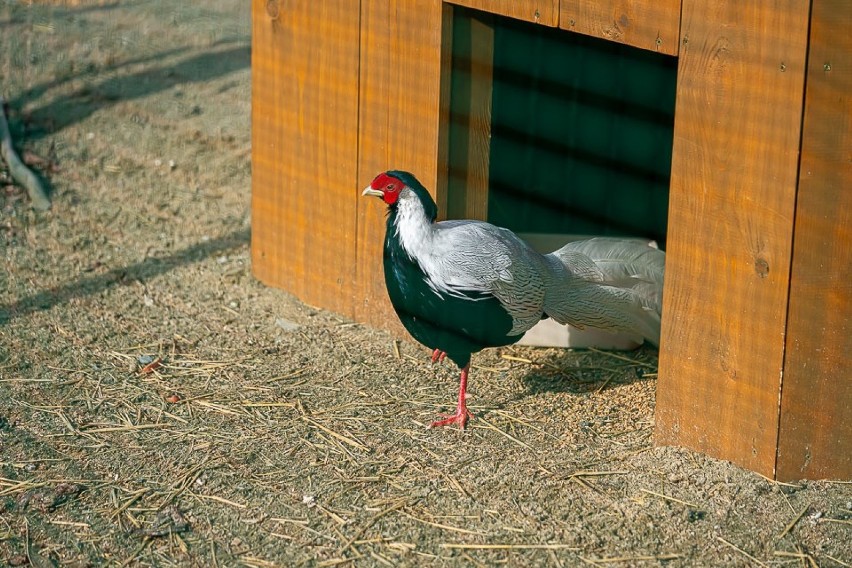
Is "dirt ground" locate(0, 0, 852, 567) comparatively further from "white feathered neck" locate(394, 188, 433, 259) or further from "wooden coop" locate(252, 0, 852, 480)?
"white feathered neck" locate(394, 188, 433, 259)

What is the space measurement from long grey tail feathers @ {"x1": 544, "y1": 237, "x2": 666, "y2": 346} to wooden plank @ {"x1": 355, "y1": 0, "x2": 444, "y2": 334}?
27.3 inches

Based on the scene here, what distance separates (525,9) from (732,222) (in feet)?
3.69

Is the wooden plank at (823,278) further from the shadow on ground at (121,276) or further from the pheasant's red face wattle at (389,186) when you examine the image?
the shadow on ground at (121,276)

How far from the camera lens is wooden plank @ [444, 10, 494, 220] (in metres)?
4.71

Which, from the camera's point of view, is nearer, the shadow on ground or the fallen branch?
the shadow on ground

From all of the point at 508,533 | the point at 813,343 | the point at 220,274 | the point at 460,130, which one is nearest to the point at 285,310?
the point at 220,274

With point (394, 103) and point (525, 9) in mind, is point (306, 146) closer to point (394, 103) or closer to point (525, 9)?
point (394, 103)

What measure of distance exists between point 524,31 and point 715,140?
7.22 feet

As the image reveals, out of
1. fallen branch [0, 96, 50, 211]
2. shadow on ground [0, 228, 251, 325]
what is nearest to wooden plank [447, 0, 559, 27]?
shadow on ground [0, 228, 251, 325]

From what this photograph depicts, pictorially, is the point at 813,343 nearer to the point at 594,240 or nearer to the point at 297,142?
the point at 594,240

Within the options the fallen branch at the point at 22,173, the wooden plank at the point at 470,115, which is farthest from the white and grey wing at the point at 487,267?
the fallen branch at the point at 22,173

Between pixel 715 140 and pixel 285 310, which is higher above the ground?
pixel 715 140

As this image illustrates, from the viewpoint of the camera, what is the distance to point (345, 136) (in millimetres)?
5074

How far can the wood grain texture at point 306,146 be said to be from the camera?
5.06m
